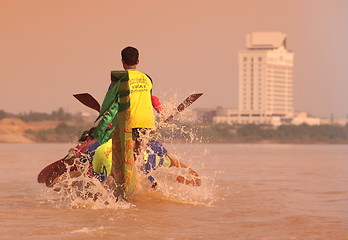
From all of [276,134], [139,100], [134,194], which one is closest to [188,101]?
[139,100]

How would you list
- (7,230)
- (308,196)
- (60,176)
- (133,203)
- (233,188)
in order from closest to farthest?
(7,230), (133,203), (60,176), (308,196), (233,188)

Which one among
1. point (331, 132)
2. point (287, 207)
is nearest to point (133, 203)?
point (287, 207)

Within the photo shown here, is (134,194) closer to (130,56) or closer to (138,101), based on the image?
(138,101)

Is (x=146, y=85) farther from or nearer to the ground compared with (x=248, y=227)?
farther from the ground

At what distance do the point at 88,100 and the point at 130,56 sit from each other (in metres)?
0.80

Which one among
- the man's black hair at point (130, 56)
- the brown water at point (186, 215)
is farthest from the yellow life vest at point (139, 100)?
the brown water at point (186, 215)

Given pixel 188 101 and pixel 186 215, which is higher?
pixel 188 101

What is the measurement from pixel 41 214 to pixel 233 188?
5.43 meters

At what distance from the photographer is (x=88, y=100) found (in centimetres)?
937

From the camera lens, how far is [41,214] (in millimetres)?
9117

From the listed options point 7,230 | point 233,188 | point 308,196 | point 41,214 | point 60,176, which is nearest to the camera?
point 7,230

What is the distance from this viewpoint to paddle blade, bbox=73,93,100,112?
30.3 feet

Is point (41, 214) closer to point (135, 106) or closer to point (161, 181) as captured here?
point (135, 106)

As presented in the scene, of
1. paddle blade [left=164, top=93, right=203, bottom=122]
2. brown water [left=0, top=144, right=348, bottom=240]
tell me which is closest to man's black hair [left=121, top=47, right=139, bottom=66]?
paddle blade [left=164, top=93, right=203, bottom=122]
